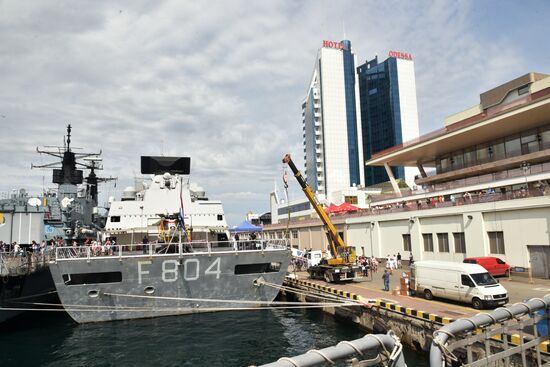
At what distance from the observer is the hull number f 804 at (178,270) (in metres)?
19.3

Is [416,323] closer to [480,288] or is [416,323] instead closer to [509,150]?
[480,288]

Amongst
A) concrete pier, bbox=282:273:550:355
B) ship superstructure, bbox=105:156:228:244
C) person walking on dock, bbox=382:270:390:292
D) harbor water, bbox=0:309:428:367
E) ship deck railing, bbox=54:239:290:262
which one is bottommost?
harbor water, bbox=0:309:428:367

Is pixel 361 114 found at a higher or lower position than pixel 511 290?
higher

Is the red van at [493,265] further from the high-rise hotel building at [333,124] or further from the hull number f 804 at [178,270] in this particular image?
the high-rise hotel building at [333,124]

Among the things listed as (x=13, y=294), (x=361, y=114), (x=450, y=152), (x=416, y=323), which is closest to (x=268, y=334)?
(x=416, y=323)

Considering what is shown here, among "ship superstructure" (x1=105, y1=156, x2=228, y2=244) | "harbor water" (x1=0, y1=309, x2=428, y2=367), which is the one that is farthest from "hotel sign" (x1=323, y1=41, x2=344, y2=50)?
"harbor water" (x1=0, y1=309, x2=428, y2=367)

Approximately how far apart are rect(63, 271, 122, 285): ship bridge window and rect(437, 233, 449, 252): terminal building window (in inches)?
1006

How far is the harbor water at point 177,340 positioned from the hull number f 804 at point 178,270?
89.5 inches

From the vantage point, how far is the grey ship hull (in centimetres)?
1897

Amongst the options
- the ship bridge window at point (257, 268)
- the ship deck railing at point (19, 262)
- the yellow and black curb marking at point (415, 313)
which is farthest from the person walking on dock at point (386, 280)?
the ship deck railing at point (19, 262)

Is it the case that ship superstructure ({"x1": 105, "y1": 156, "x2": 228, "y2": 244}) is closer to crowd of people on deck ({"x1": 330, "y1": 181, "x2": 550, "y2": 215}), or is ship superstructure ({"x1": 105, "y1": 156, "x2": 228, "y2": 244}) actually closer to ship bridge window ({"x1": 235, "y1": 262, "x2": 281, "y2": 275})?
ship bridge window ({"x1": 235, "y1": 262, "x2": 281, "y2": 275})

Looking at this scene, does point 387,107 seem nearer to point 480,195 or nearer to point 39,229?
point 480,195

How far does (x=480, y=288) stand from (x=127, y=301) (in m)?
16.5

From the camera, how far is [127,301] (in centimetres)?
1959
